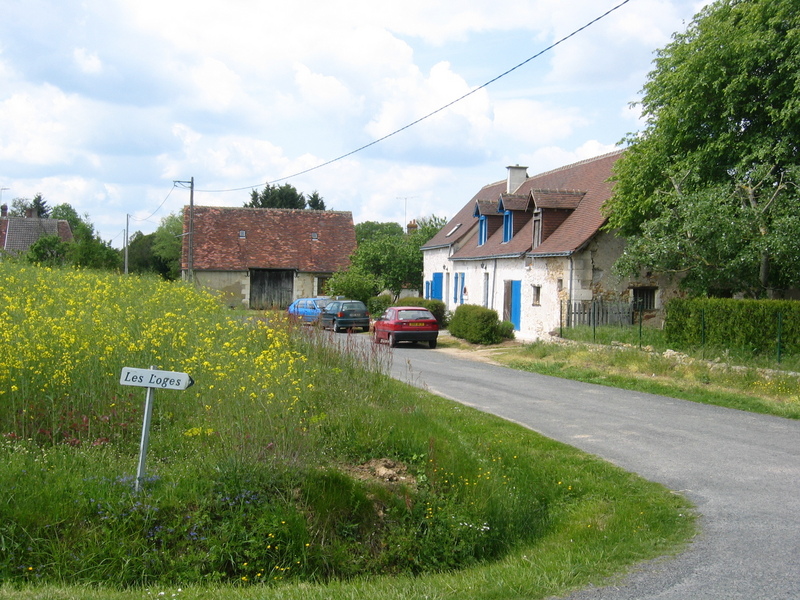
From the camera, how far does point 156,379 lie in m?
6.28

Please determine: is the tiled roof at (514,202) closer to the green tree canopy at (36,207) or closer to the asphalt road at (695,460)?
the asphalt road at (695,460)

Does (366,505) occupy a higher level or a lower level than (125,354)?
lower

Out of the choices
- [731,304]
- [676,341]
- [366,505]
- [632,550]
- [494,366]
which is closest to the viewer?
[632,550]

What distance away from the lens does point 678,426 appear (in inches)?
449

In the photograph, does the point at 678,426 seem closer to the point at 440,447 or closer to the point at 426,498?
the point at 440,447

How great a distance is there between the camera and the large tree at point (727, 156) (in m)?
17.8

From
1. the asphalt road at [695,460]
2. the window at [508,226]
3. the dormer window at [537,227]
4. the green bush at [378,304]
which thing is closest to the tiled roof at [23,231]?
the green bush at [378,304]

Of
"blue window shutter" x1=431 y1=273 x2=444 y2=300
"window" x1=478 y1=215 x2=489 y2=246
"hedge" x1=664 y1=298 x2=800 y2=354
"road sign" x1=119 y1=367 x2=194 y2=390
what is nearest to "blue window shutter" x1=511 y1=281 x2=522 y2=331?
"window" x1=478 y1=215 x2=489 y2=246

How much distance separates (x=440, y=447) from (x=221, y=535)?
2.89 m

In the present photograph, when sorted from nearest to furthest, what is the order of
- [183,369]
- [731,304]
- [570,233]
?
[183,369]
[731,304]
[570,233]

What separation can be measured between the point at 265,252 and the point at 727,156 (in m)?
32.4

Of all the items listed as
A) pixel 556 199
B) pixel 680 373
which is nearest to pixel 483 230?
pixel 556 199

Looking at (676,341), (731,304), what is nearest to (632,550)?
(731,304)

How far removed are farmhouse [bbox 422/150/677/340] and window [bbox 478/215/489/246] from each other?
44mm
